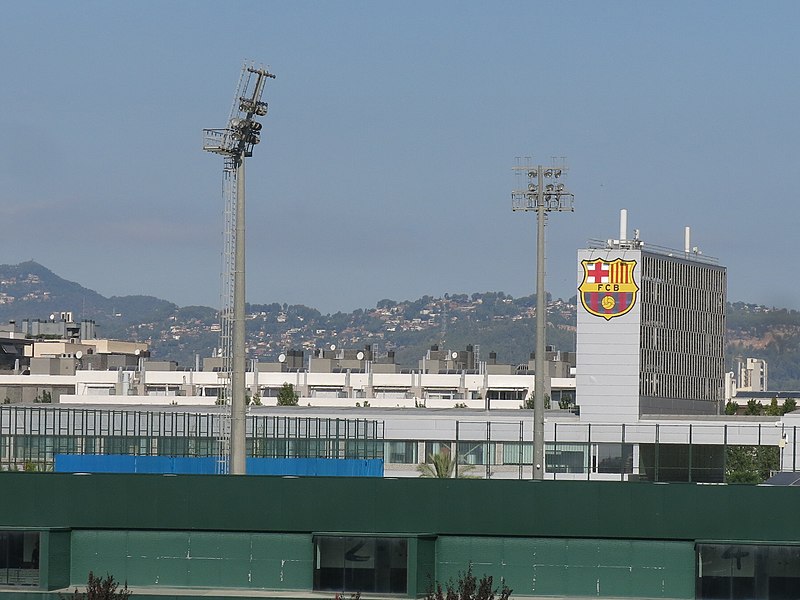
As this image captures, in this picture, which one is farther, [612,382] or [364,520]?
[612,382]

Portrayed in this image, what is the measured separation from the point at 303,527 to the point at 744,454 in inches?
2367

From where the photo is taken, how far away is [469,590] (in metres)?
42.8

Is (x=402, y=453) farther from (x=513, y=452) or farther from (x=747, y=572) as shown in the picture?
(x=747, y=572)

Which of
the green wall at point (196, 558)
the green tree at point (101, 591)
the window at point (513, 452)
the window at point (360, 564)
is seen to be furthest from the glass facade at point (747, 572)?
the window at point (513, 452)

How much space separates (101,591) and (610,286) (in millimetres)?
84523

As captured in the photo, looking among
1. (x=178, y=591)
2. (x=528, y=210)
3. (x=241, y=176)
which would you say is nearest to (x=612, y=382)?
(x=528, y=210)

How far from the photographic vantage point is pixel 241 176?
56.1 metres

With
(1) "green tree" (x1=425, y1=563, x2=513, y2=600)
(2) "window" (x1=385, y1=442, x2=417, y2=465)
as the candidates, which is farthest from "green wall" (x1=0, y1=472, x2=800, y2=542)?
(2) "window" (x1=385, y1=442, x2=417, y2=465)

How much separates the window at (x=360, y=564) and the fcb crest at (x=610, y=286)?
7793cm

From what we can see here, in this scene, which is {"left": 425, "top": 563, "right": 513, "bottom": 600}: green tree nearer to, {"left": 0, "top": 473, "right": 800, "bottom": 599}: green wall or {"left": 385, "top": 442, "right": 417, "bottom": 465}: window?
{"left": 0, "top": 473, "right": 800, "bottom": 599}: green wall

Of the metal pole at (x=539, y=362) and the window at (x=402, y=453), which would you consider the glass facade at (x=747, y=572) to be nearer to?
the metal pole at (x=539, y=362)

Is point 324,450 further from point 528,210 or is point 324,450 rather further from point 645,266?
point 645,266

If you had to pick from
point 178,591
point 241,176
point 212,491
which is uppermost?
point 241,176

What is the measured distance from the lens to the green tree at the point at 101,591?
144 ft
